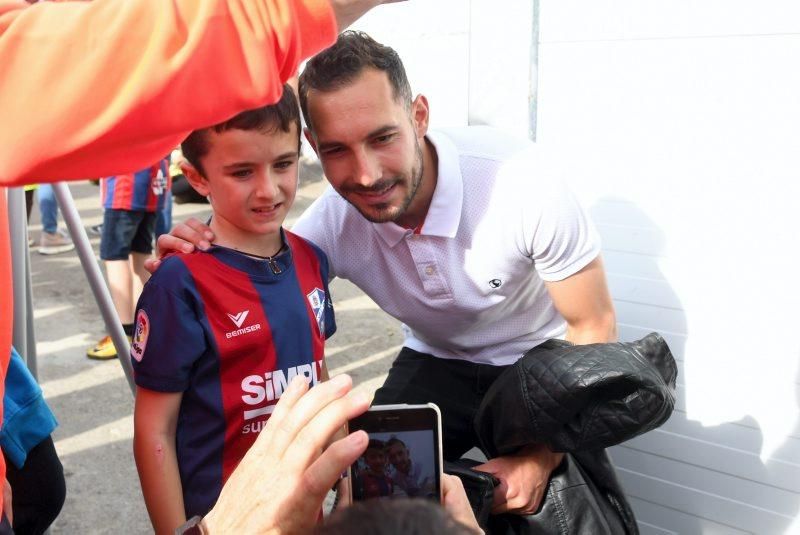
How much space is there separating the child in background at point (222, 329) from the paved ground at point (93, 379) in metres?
1.47

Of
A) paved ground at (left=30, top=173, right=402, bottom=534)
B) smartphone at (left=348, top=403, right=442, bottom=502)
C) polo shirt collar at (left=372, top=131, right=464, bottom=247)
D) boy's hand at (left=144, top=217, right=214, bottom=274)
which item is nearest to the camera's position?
smartphone at (left=348, top=403, right=442, bottom=502)

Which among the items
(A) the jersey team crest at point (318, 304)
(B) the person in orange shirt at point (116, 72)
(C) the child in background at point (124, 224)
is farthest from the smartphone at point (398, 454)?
(C) the child in background at point (124, 224)

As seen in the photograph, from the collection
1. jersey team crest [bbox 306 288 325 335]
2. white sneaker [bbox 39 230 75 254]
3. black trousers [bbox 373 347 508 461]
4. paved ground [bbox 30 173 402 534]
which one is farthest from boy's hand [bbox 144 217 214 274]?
white sneaker [bbox 39 230 75 254]

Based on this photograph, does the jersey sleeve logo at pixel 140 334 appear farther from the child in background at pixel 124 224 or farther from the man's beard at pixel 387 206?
the child in background at pixel 124 224

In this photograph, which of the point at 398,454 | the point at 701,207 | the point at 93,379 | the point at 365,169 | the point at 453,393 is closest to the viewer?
the point at 398,454

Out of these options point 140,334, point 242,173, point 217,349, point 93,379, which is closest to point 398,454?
point 217,349

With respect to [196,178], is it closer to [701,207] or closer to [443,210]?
[443,210]

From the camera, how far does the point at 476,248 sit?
235cm

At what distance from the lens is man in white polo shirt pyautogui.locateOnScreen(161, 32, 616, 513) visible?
220cm

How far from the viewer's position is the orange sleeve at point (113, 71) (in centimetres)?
94

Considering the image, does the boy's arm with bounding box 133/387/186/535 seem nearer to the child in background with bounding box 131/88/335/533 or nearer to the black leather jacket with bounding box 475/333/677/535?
the child in background with bounding box 131/88/335/533

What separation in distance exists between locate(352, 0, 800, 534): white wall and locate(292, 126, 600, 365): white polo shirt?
0.27 m

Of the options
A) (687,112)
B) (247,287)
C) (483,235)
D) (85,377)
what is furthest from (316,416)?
(85,377)

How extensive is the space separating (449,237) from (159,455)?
0.92 m
